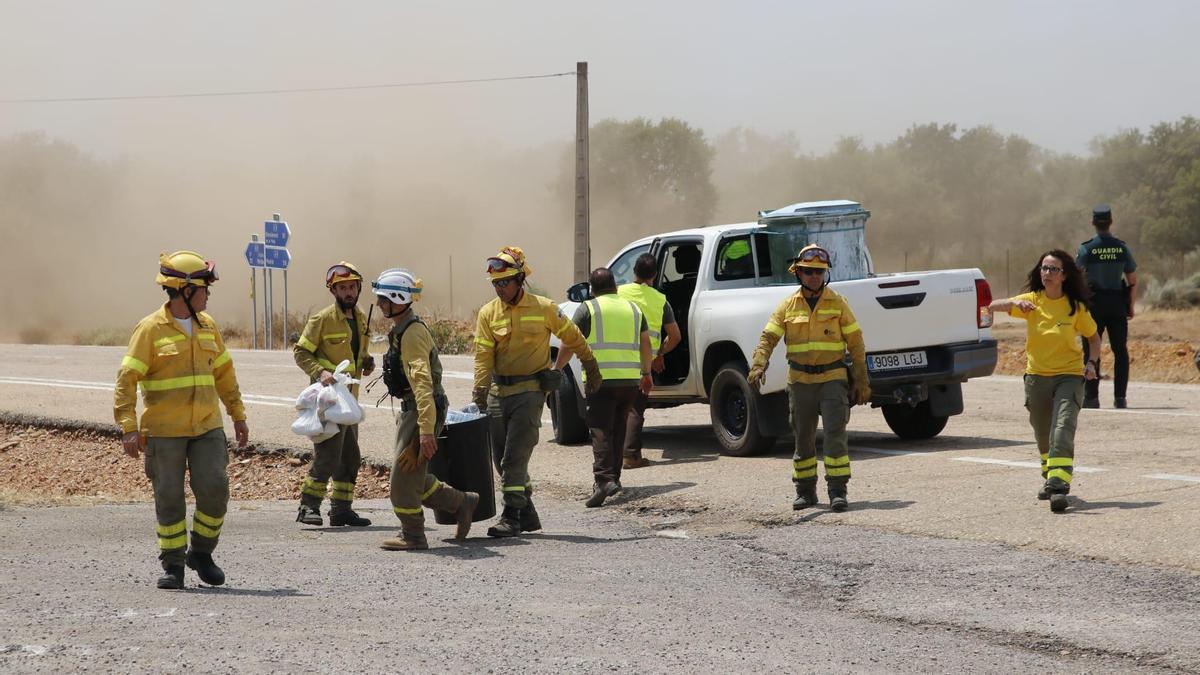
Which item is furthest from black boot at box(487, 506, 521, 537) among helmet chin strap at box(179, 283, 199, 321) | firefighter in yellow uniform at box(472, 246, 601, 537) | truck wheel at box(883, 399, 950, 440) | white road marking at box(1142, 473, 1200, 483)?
truck wheel at box(883, 399, 950, 440)

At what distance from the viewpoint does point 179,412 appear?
25.3 feet

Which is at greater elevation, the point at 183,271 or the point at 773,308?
the point at 183,271

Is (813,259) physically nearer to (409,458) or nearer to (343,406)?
(409,458)

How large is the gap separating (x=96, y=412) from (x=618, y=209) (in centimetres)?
6564

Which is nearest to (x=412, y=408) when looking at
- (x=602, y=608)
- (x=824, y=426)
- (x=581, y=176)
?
(x=602, y=608)

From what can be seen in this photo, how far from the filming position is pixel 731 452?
42.3 feet

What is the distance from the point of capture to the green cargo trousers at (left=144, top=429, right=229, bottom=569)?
7730mm

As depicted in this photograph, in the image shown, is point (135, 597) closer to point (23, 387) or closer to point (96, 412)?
point (96, 412)

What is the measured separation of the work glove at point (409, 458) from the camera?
884 cm

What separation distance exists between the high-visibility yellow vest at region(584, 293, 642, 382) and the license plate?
2.13 m

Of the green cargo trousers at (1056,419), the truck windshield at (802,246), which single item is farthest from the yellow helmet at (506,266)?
the truck windshield at (802,246)

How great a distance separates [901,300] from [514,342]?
4189 millimetres

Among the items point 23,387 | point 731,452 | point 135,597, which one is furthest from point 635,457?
point 23,387

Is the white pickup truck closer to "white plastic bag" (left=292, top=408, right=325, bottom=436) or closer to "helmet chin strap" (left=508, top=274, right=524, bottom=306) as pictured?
"helmet chin strap" (left=508, top=274, right=524, bottom=306)
